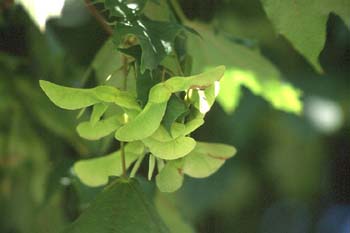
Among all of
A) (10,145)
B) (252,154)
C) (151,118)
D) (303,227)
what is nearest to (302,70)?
(252,154)

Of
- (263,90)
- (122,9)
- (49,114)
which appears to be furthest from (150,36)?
(49,114)

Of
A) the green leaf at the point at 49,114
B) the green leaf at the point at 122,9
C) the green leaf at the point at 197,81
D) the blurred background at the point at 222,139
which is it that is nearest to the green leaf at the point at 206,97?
the green leaf at the point at 197,81

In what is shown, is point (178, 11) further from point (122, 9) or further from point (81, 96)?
point (81, 96)

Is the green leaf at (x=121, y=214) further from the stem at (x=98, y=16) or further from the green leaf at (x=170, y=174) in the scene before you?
the stem at (x=98, y=16)

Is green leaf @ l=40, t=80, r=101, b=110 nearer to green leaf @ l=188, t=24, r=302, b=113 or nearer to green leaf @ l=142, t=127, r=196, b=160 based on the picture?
green leaf @ l=142, t=127, r=196, b=160

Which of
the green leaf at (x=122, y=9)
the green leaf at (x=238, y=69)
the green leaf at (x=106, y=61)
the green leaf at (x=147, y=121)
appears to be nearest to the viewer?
the green leaf at (x=147, y=121)

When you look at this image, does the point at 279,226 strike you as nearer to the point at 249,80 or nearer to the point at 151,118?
the point at 249,80
